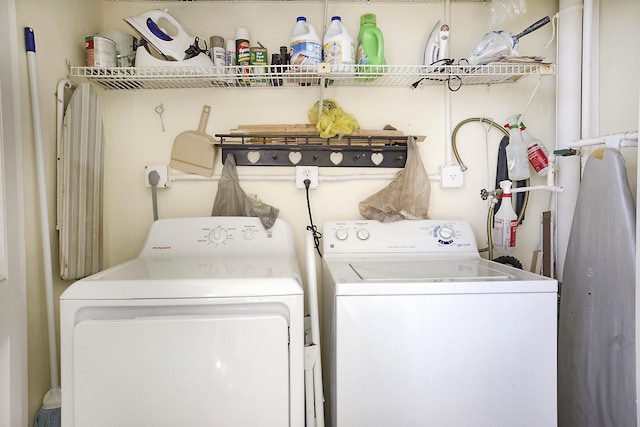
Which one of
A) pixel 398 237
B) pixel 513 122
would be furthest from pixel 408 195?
pixel 513 122

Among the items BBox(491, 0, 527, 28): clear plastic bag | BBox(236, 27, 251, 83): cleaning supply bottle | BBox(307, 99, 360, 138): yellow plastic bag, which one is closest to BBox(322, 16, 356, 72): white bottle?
BBox(307, 99, 360, 138): yellow plastic bag

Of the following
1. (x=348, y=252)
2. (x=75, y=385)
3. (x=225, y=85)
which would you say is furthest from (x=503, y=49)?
(x=75, y=385)

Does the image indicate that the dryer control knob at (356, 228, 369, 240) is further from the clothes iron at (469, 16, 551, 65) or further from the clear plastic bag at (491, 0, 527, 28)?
the clear plastic bag at (491, 0, 527, 28)

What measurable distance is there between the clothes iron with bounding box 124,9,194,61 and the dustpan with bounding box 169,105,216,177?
37 centimetres

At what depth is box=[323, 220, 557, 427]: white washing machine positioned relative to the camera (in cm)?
110

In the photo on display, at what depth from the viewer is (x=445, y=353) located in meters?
1.10

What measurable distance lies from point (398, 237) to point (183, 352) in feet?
3.30

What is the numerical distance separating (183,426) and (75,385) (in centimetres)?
33

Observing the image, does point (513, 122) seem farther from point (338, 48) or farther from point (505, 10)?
point (338, 48)

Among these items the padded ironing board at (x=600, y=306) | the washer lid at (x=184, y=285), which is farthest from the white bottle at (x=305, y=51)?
the padded ironing board at (x=600, y=306)

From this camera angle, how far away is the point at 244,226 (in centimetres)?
159

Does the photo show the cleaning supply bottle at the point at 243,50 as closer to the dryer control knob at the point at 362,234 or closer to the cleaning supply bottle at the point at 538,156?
the dryer control knob at the point at 362,234

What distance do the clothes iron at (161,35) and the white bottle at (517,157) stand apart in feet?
5.17

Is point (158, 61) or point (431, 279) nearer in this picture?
point (431, 279)
